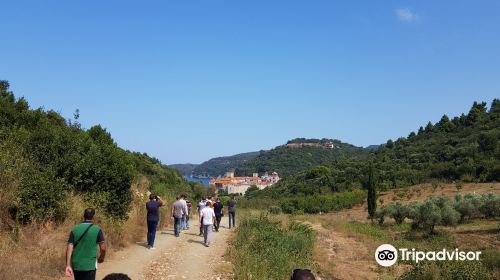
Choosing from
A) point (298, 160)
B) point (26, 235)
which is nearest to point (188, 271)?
point (26, 235)

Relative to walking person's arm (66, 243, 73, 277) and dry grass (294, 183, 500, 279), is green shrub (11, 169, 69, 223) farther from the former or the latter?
dry grass (294, 183, 500, 279)

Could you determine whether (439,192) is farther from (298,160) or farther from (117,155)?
(298,160)

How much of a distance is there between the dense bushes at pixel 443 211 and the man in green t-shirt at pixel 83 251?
1054 inches

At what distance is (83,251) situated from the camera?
272 inches

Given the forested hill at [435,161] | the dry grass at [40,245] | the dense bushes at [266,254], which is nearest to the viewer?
the dry grass at [40,245]

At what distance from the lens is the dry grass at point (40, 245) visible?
30.0 feet

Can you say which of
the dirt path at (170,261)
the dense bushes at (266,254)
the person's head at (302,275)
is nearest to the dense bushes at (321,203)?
the dense bushes at (266,254)

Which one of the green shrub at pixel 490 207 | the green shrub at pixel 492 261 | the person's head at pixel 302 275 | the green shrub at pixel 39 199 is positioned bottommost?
the green shrub at pixel 492 261

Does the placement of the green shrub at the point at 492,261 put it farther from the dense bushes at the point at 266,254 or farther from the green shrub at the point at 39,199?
the green shrub at the point at 39,199

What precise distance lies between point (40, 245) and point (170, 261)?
376cm

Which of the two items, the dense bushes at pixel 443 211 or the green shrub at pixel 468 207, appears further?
the green shrub at pixel 468 207

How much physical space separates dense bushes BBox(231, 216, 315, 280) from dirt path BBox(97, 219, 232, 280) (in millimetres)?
659

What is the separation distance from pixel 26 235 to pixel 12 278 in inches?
102

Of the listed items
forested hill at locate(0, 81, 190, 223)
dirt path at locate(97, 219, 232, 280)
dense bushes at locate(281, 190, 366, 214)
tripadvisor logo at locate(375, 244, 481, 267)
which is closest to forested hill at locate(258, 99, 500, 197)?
dense bushes at locate(281, 190, 366, 214)
